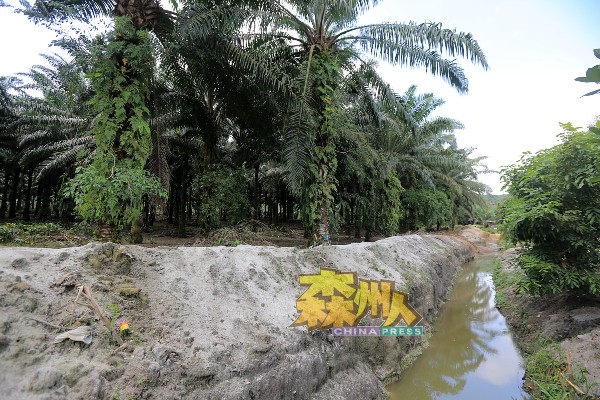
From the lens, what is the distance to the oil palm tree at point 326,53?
8.30m

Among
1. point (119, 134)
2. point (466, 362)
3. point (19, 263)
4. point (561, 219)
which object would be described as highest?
point (119, 134)

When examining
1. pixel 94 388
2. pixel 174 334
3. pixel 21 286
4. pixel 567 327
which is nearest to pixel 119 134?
pixel 21 286

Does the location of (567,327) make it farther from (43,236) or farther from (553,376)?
(43,236)

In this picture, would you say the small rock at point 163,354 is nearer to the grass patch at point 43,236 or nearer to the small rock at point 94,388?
the small rock at point 94,388

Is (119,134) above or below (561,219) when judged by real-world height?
above

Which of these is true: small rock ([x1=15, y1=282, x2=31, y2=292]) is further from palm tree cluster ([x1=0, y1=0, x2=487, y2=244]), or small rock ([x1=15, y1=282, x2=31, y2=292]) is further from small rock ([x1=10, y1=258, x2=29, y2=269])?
palm tree cluster ([x1=0, y1=0, x2=487, y2=244])

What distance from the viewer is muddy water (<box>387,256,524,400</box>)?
224 inches

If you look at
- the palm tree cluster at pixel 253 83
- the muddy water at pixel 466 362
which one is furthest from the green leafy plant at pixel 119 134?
the muddy water at pixel 466 362

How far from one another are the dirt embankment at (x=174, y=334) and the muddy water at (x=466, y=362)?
24.1 inches

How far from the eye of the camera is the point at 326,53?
870 cm

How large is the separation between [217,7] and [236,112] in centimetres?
385

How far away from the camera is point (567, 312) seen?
6762 mm

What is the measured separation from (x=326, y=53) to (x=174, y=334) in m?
7.54

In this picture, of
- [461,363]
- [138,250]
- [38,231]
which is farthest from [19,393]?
[461,363]
